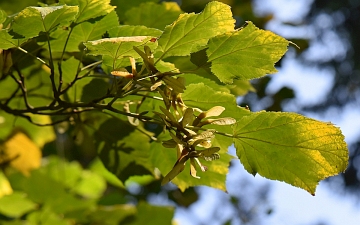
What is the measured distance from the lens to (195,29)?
0.49 metres

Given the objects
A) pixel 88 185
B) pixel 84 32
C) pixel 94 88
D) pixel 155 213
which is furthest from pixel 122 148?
pixel 88 185

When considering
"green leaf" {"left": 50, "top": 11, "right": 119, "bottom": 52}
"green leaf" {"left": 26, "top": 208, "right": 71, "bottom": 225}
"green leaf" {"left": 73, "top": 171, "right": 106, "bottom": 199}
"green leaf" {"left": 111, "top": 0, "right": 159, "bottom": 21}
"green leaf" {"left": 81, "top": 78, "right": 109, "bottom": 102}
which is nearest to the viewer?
"green leaf" {"left": 50, "top": 11, "right": 119, "bottom": 52}

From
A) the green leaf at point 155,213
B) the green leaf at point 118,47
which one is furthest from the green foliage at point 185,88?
the green leaf at point 155,213

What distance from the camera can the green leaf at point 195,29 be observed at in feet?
1.59

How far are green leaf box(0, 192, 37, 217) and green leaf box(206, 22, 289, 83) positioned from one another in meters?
0.72

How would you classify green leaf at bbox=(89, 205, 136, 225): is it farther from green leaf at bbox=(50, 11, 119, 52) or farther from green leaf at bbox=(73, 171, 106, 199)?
green leaf at bbox=(50, 11, 119, 52)

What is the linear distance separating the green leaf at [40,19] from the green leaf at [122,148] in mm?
235

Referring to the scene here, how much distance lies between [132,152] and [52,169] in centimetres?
75

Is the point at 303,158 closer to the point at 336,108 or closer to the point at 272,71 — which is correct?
the point at 272,71

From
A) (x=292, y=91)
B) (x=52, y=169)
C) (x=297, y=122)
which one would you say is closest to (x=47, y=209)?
(x=52, y=169)

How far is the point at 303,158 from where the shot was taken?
19.8 inches

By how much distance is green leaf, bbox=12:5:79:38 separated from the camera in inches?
18.5

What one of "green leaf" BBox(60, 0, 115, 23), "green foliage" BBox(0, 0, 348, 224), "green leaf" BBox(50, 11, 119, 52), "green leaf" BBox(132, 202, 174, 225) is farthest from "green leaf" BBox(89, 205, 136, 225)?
"green leaf" BBox(60, 0, 115, 23)

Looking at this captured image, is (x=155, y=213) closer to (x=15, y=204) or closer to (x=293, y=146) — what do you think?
(x=15, y=204)
